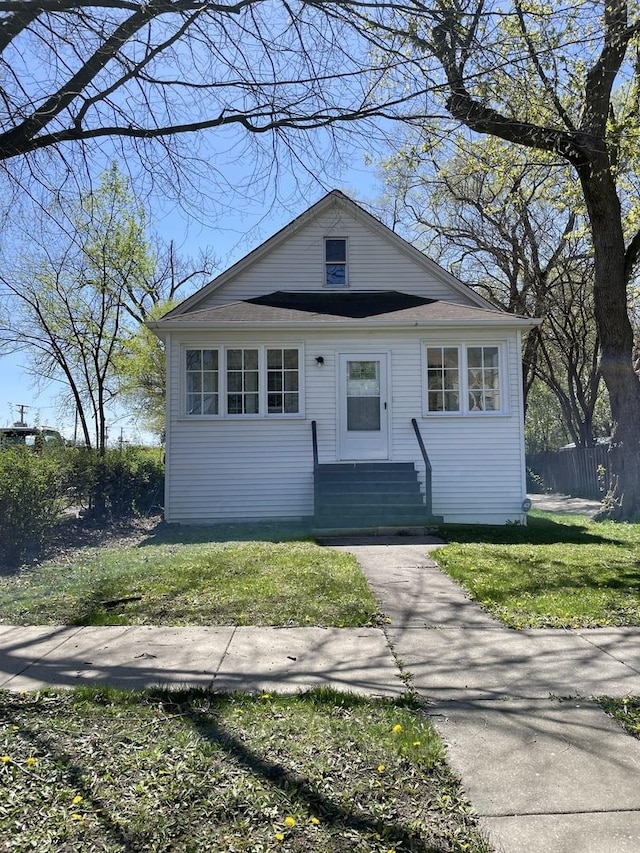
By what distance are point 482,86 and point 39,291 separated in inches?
599

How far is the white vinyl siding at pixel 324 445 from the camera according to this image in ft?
36.5

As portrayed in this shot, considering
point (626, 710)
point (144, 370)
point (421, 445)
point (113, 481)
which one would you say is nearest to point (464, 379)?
point (421, 445)

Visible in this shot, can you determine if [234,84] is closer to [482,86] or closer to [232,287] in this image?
[482,86]

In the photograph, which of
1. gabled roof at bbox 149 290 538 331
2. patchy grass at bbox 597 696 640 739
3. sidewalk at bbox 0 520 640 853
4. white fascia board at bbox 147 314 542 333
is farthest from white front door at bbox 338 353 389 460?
patchy grass at bbox 597 696 640 739

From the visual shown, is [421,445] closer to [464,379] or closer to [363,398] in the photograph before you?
[363,398]

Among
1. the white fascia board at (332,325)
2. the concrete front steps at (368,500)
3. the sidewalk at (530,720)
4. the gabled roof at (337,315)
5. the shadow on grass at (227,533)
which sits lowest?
the sidewalk at (530,720)

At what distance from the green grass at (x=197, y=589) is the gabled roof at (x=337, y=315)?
450cm

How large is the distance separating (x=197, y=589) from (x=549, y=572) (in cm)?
390

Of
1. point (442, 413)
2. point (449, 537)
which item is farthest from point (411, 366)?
point (449, 537)

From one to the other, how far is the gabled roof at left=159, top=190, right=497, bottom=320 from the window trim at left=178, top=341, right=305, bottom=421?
7.56 ft

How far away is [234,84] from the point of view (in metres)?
4.84

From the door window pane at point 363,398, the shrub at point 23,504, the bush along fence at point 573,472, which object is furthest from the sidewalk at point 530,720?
the bush along fence at point 573,472

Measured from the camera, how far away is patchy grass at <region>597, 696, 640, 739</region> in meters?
3.06

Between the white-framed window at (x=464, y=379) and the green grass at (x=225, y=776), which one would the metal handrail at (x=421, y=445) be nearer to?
the white-framed window at (x=464, y=379)
